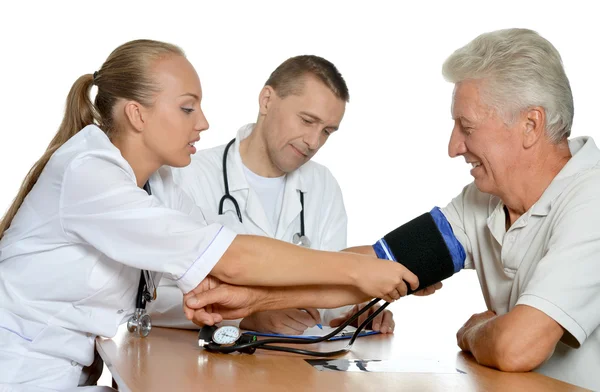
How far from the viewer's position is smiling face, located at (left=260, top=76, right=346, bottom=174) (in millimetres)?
2760

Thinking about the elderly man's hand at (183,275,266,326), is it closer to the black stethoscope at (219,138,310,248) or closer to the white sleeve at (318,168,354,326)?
the black stethoscope at (219,138,310,248)

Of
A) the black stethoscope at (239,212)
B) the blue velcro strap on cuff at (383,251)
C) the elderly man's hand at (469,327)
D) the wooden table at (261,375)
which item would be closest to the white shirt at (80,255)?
the wooden table at (261,375)

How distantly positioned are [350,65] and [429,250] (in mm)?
2781

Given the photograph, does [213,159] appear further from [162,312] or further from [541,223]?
[541,223]

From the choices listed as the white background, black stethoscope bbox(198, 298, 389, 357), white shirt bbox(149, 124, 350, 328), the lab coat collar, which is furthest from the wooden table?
the white background

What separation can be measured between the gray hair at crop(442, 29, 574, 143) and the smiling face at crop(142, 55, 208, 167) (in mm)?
754

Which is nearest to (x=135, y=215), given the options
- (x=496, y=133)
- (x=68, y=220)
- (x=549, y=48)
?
(x=68, y=220)

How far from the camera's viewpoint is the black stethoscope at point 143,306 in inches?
77.2

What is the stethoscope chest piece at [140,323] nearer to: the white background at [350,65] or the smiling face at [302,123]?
the smiling face at [302,123]

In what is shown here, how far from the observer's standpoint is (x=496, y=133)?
1970 mm

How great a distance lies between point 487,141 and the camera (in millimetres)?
1984

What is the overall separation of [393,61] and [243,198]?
2182mm

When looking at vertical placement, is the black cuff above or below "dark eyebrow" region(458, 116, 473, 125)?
below

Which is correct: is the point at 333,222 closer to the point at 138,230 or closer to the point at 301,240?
the point at 301,240
